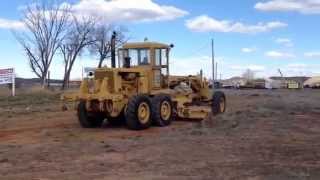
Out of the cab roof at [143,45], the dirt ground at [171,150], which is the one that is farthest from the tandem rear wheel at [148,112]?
the cab roof at [143,45]

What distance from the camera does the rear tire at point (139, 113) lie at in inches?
806

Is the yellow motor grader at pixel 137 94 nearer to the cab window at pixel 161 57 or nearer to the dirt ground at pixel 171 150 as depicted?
the cab window at pixel 161 57

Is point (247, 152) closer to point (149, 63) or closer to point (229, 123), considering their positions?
point (229, 123)

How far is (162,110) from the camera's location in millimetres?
22000

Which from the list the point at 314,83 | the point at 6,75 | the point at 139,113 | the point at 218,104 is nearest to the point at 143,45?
the point at 139,113

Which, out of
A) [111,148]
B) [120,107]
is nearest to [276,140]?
[111,148]

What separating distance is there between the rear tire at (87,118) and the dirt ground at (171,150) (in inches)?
16.1

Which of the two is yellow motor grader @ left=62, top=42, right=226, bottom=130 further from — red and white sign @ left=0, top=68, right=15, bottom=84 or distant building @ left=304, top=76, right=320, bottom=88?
distant building @ left=304, top=76, right=320, bottom=88

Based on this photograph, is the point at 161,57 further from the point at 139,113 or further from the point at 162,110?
the point at 139,113

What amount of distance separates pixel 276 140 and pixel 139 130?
5567mm

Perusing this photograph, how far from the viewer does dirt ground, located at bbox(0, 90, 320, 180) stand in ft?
39.2

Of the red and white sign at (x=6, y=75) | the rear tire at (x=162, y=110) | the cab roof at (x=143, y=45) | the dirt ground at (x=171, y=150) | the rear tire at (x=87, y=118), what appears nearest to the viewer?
the dirt ground at (x=171, y=150)

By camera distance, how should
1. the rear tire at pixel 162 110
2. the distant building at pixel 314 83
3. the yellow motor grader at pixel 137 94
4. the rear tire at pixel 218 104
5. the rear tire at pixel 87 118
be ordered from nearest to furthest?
the yellow motor grader at pixel 137 94 → the rear tire at pixel 162 110 → the rear tire at pixel 87 118 → the rear tire at pixel 218 104 → the distant building at pixel 314 83

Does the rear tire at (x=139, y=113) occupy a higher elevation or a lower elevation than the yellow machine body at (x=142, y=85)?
lower
